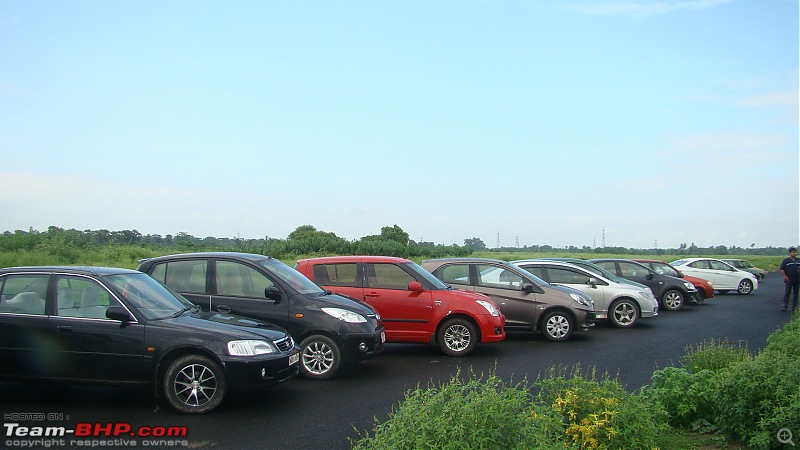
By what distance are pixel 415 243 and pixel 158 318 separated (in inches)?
2100

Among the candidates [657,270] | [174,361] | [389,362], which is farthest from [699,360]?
[657,270]

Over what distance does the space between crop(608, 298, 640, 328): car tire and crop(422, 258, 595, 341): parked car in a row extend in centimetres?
286

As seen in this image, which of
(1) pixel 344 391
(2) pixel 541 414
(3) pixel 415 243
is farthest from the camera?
(3) pixel 415 243

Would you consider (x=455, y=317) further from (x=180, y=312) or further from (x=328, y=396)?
(x=180, y=312)

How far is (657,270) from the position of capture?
22797 millimetres

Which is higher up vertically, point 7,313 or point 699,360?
point 7,313

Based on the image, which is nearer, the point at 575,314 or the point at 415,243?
the point at 575,314

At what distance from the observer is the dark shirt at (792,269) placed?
62.1 ft

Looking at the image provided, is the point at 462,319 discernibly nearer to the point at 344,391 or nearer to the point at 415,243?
the point at 344,391

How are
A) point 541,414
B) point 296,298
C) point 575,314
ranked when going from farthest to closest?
point 575,314
point 296,298
point 541,414

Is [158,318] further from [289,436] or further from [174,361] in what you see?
[289,436]

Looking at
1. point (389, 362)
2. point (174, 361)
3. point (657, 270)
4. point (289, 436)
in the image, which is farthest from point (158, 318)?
point (657, 270)

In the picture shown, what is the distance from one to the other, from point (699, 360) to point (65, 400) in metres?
7.50

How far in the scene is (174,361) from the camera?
723 cm
